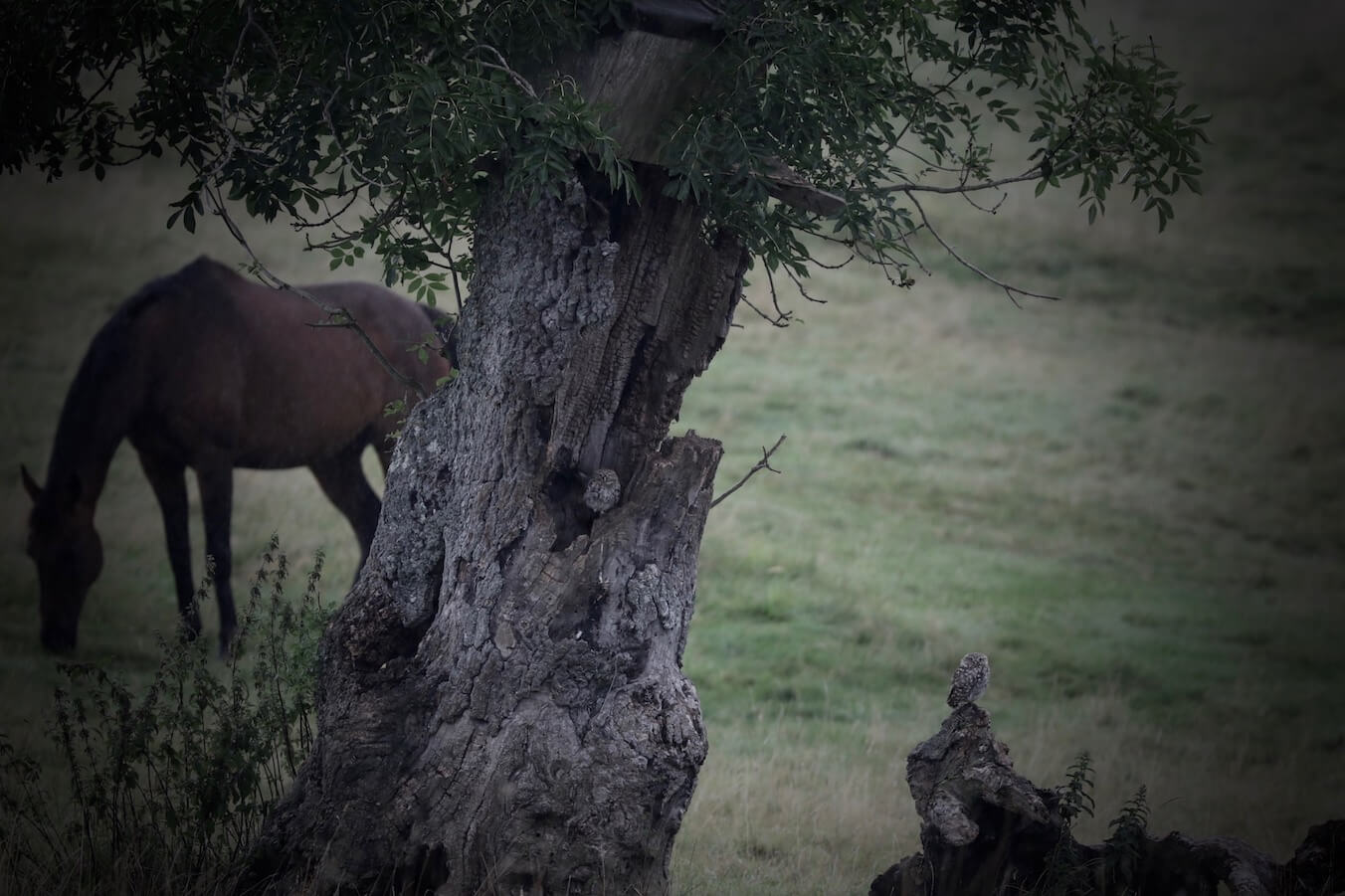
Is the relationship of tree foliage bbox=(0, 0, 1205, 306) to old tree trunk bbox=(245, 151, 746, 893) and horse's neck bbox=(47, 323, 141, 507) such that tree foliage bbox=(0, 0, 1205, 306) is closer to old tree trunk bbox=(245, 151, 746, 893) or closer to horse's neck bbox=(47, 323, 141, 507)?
old tree trunk bbox=(245, 151, 746, 893)

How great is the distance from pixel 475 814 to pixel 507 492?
1.11 m

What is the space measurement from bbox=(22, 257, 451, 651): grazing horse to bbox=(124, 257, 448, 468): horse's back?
12 millimetres

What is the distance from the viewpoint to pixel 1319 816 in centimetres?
807

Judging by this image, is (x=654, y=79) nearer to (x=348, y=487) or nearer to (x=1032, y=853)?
(x=1032, y=853)

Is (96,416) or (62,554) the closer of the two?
(62,554)

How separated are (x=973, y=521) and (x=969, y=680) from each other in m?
11.7

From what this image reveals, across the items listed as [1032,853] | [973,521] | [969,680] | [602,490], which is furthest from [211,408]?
[973,521]

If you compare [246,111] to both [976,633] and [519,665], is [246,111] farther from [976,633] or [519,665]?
[976,633]

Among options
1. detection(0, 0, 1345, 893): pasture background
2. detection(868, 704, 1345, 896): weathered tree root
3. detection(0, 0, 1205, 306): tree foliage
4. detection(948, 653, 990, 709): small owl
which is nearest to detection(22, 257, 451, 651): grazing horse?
detection(0, 0, 1345, 893): pasture background

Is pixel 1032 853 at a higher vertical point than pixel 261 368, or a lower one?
lower

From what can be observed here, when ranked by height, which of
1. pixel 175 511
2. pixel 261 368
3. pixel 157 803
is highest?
pixel 261 368

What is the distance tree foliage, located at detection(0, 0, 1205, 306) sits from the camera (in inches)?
154

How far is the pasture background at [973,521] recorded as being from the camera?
8664mm

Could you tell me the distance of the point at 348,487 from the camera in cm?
1172
